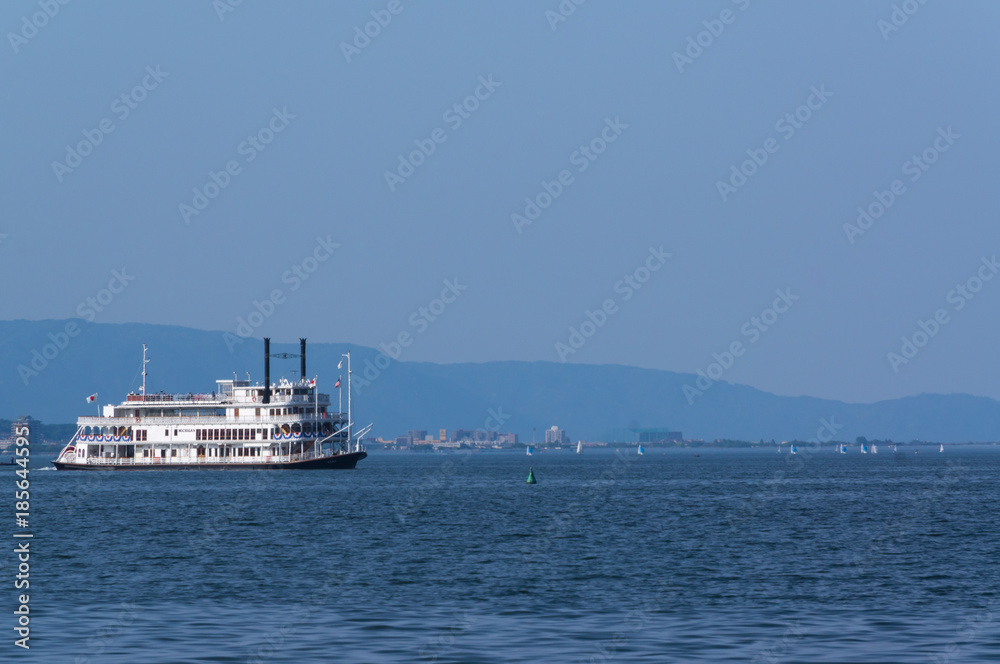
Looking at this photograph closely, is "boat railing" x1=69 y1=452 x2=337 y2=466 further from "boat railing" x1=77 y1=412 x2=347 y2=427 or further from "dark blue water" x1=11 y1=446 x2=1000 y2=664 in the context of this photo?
"dark blue water" x1=11 y1=446 x2=1000 y2=664

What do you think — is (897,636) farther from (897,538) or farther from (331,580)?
(897,538)

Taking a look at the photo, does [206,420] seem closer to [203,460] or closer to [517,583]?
[203,460]

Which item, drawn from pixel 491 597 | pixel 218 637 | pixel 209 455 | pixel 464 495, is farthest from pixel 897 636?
pixel 209 455

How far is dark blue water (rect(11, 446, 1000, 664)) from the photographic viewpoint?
1219 inches

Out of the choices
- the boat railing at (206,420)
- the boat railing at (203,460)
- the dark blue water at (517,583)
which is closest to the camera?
the dark blue water at (517,583)

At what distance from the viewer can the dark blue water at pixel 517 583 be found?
30969mm

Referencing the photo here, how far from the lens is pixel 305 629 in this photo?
110 feet

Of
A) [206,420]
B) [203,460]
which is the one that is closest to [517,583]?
[203,460]

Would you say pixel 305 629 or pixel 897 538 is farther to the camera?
pixel 897 538

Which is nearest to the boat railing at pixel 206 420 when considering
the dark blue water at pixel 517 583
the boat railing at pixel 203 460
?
the boat railing at pixel 203 460

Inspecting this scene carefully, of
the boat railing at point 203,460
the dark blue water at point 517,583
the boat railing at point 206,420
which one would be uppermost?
the boat railing at point 206,420

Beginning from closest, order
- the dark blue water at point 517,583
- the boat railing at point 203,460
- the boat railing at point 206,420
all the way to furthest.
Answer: the dark blue water at point 517,583
the boat railing at point 206,420
the boat railing at point 203,460

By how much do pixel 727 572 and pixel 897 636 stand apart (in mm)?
13714

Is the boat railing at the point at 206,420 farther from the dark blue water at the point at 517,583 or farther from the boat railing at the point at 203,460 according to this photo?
the dark blue water at the point at 517,583
